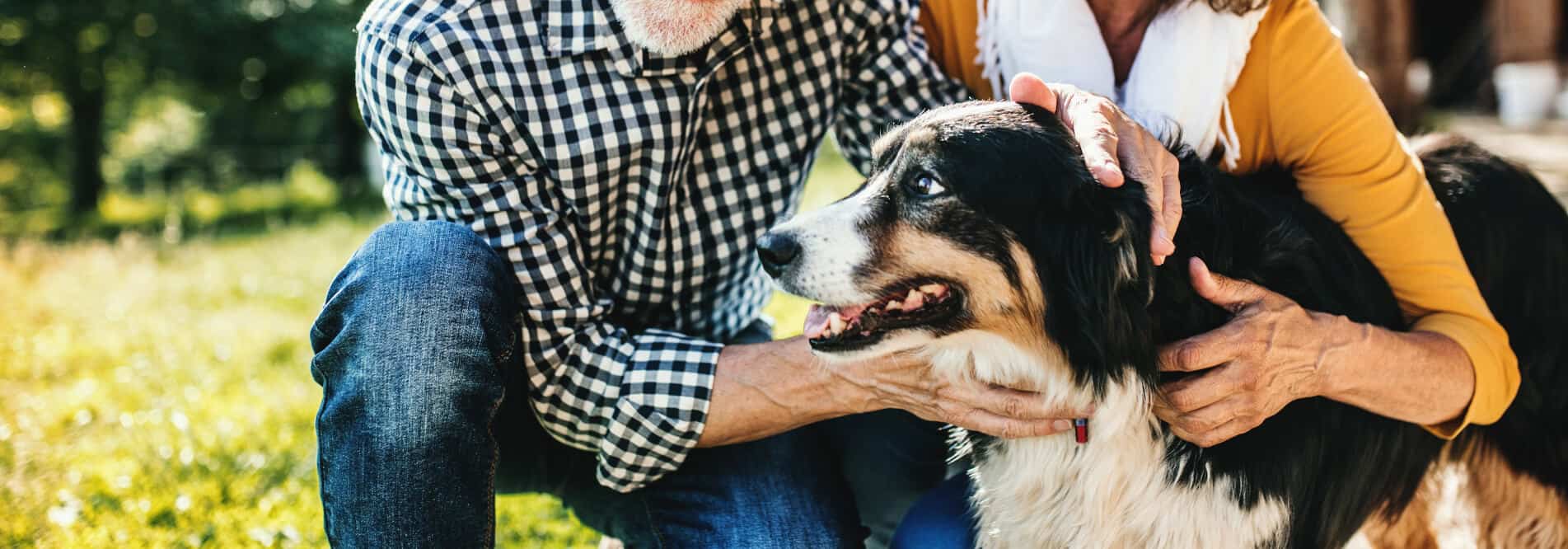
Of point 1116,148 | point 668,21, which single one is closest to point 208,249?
point 668,21

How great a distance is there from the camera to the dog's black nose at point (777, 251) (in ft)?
6.21

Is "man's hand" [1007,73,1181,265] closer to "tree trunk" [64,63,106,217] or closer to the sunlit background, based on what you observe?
the sunlit background

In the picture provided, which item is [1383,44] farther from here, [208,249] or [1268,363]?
[208,249]

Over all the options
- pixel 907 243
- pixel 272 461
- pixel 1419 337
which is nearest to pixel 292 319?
pixel 272 461

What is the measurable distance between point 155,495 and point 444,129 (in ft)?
5.82

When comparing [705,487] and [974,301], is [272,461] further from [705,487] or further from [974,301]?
[974,301]

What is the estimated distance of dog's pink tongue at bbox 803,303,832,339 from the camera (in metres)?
1.97

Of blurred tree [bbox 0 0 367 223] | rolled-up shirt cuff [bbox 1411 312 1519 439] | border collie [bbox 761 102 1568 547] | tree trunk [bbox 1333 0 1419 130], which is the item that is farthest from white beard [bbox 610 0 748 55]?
blurred tree [bbox 0 0 367 223]

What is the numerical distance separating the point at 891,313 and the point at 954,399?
25 cm

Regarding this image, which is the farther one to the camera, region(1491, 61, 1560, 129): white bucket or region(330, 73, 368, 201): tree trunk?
region(330, 73, 368, 201): tree trunk

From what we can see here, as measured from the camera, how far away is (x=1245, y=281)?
194cm

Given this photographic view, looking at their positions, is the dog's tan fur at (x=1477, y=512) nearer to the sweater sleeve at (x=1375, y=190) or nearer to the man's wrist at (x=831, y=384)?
the sweater sleeve at (x=1375, y=190)

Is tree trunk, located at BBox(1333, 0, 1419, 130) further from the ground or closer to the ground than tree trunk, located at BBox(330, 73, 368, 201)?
further from the ground

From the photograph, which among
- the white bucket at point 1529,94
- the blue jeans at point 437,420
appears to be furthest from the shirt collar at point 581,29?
the white bucket at point 1529,94
